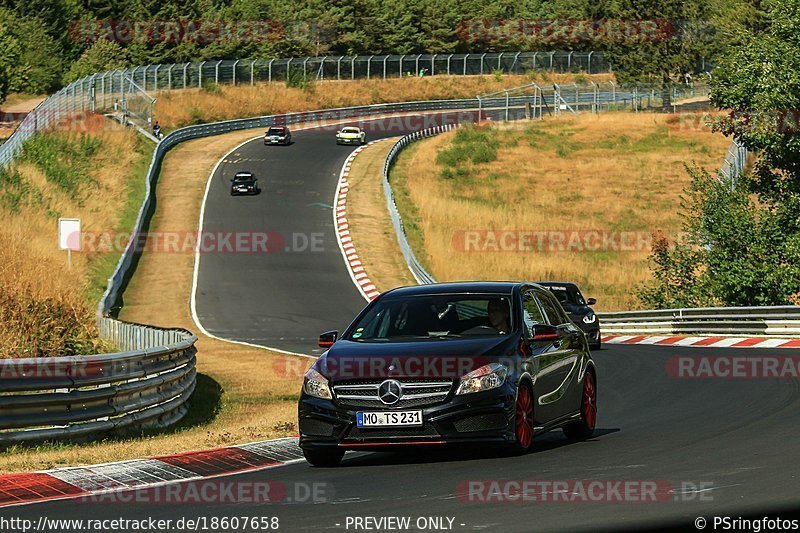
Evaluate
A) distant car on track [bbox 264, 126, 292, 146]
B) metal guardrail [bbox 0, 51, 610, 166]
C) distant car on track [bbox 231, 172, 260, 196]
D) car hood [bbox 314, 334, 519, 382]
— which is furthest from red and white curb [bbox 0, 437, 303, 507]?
distant car on track [bbox 264, 126, 292, 146]

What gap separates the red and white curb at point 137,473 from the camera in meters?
9.83

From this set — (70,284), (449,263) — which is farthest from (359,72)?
(70,284)

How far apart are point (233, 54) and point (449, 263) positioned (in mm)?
71870

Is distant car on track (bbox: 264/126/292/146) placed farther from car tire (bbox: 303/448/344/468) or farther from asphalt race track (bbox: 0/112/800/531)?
car tire (bbox: 303/448/344/468)

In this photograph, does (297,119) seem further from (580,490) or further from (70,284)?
(580,490)

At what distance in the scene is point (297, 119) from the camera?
9262 cm

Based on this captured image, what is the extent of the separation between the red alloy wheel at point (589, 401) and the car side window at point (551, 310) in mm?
658

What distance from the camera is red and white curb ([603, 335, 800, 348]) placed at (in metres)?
28.3

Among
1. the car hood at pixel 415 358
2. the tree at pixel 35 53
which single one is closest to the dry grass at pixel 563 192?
the car hood at pixel 415 358

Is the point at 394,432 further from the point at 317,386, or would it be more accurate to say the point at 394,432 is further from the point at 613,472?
the point at 613,472

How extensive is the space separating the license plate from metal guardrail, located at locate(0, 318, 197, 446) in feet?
12.2

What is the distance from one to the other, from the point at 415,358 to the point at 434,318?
1.03m

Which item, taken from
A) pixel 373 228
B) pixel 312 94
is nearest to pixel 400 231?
pixel 373 228

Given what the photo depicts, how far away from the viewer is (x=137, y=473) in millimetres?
10867
